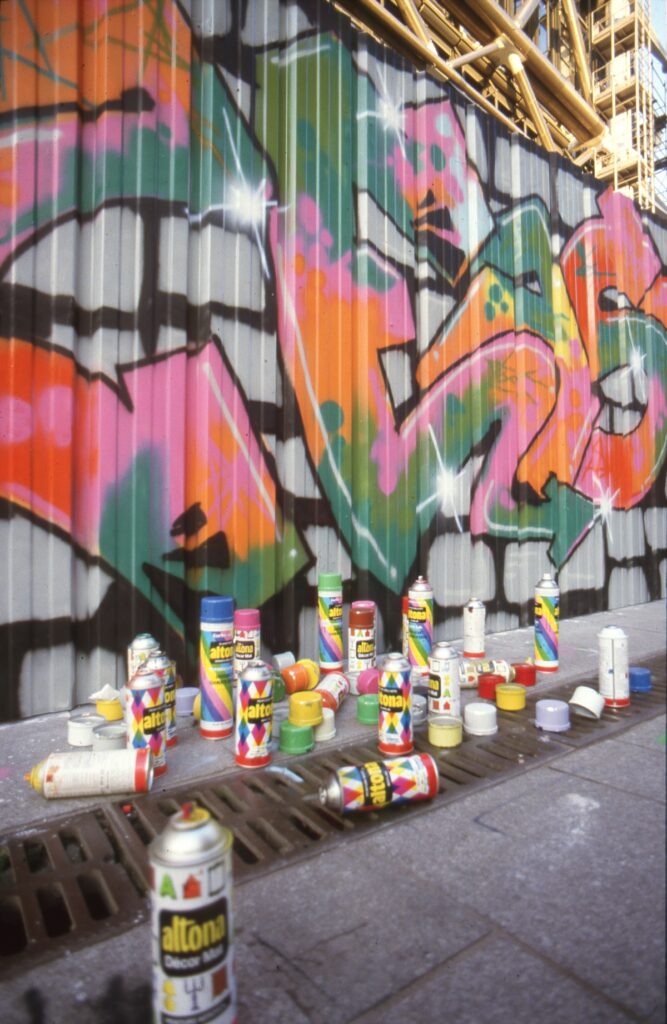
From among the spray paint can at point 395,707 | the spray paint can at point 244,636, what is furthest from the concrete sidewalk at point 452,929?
the spray paint can at point 244,636

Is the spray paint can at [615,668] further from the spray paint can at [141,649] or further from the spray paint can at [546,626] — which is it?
the spray paint can at [141,649]

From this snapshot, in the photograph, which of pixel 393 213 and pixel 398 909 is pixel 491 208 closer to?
pixel 393 213

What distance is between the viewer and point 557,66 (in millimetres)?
12180

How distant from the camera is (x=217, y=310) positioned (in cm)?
432

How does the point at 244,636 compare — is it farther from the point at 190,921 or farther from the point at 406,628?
the point at 190,921

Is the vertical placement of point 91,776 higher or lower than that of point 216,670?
lower

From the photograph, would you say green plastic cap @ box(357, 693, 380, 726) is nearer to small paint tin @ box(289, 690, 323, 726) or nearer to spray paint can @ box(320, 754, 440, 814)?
small paint tin @ box(289, 690, 323, 726)

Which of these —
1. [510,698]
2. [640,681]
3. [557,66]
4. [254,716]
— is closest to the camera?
[254,716]

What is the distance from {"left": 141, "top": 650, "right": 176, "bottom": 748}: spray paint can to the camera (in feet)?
9.36

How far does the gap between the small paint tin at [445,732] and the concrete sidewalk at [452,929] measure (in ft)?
2.02

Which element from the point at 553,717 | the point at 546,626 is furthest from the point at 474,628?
the point at 553,717

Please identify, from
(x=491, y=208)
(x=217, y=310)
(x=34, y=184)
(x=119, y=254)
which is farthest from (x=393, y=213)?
(x=34, y=184)

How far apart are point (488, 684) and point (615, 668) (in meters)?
0.76

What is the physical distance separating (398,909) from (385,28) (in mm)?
8079
